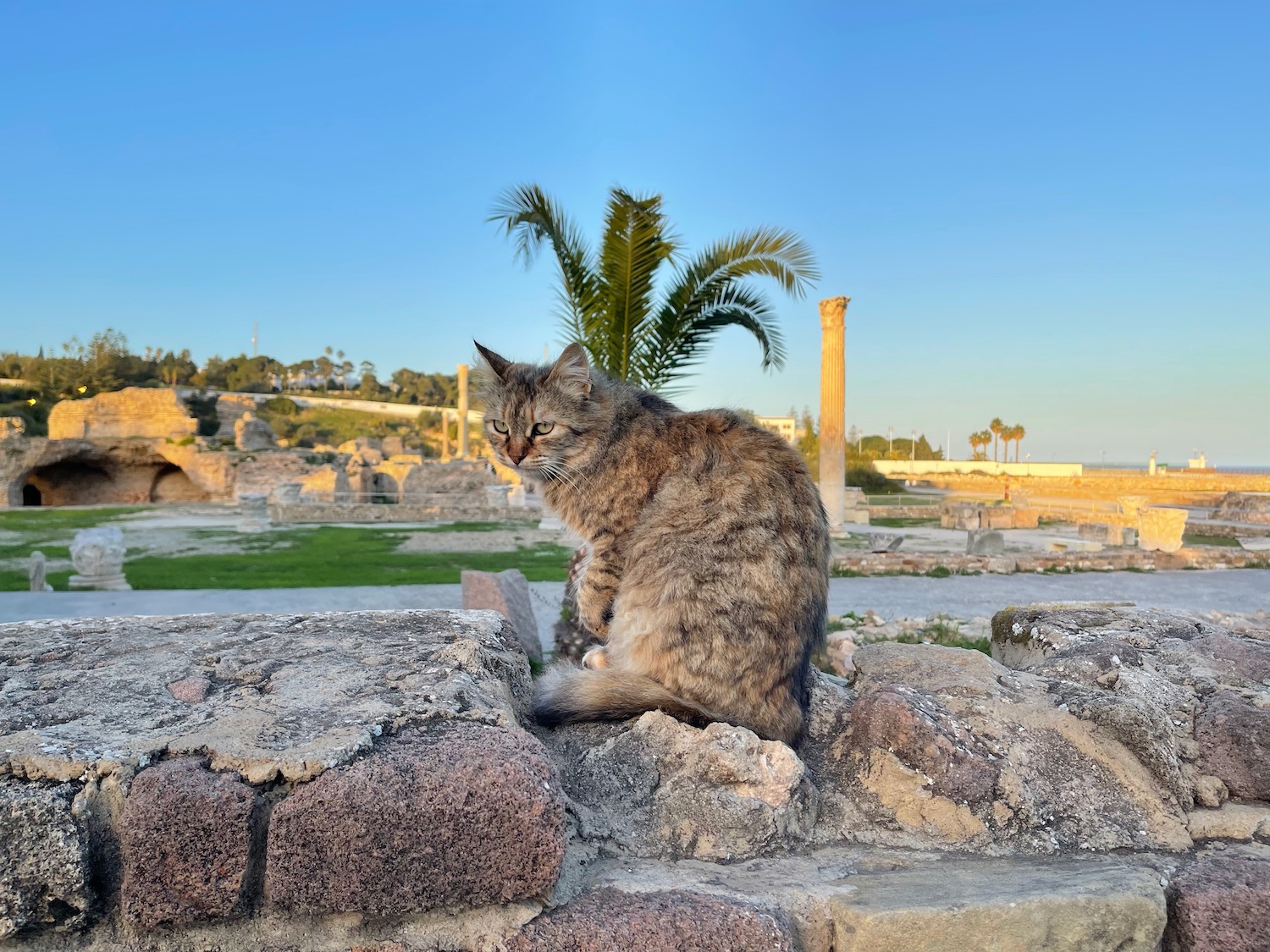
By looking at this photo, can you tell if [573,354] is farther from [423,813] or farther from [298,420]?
[298,420]

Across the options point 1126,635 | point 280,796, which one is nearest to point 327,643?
point 280,796

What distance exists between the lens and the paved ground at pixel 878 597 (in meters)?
8.60

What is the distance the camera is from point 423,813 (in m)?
1.22

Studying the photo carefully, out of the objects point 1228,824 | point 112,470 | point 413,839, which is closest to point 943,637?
point 1228,824

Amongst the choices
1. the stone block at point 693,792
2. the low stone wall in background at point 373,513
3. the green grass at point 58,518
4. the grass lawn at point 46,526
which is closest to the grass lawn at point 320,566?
the grass lawn at point 46,526

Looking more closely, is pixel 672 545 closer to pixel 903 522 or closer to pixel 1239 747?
pixel 1239 747

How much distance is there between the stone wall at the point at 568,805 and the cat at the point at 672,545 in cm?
14

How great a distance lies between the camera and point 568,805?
5.04ft

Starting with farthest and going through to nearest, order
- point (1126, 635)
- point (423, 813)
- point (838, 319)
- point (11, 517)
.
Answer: point (11, 517) < point (838, 319) < point (1126, 635) < point (423, 813)

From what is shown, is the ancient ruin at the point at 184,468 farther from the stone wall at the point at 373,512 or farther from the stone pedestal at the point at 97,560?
the stone pedestal at the point at 97,560

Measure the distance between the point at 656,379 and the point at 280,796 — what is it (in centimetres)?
694

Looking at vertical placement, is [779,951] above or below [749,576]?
below

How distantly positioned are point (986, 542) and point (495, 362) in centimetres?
1445

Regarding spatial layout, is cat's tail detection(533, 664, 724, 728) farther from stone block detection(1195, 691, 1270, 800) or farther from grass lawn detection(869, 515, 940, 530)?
grass lawn detection(869, 515, 940, 530)
